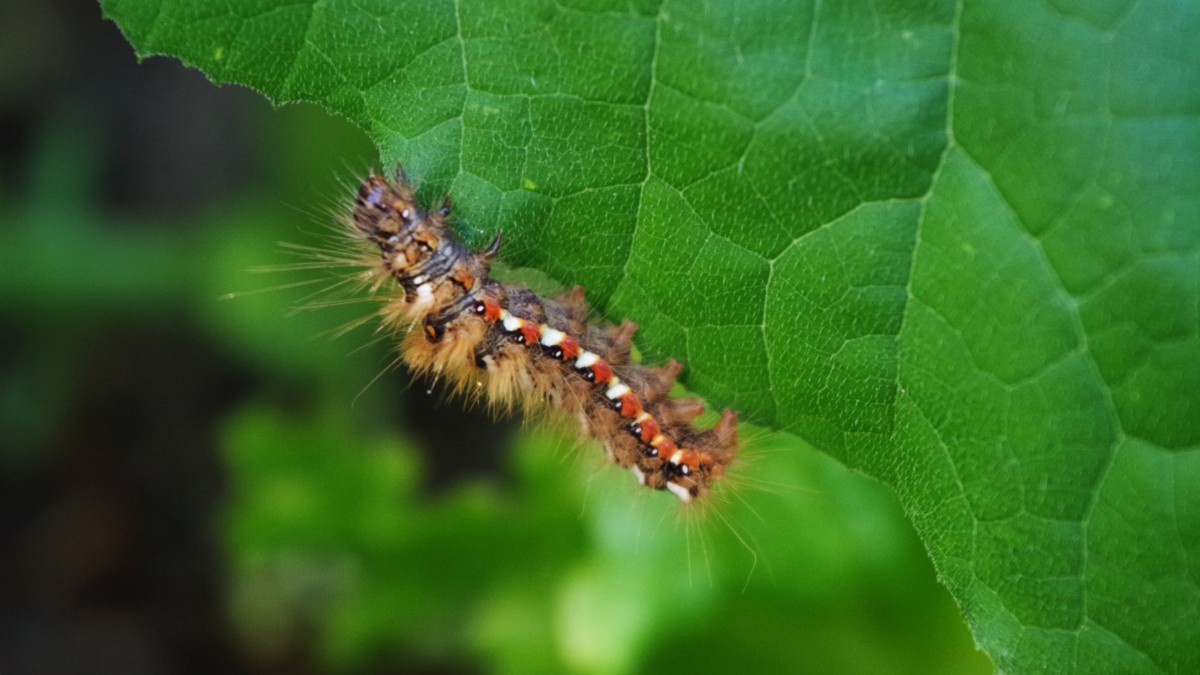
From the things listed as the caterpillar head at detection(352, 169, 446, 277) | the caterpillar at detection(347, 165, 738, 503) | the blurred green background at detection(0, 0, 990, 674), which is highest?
the caterpillar head at detection(352, 169, 446, 277)

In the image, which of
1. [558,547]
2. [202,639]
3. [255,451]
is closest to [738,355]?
[558,547]

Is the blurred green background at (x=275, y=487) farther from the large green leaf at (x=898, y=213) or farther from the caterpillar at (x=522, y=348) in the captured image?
the large green leaf at (x=898, y=213)

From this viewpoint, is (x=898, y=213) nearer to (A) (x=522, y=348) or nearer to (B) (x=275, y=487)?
(A) (x=522, y=348)

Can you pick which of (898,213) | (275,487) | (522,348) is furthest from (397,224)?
(275,487)

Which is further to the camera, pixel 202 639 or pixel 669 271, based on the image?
pixel 202 639

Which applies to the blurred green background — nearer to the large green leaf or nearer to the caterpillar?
the caterpillar

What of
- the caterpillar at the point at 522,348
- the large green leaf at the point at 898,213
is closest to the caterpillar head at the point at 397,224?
the caterpillar at the point at 522,348

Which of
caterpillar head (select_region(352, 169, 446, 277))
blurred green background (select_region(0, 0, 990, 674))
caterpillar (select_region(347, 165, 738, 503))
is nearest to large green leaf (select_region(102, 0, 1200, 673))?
caterpillar head (select_region(352, 169, 446, 277))

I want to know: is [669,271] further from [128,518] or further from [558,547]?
[128,518]
